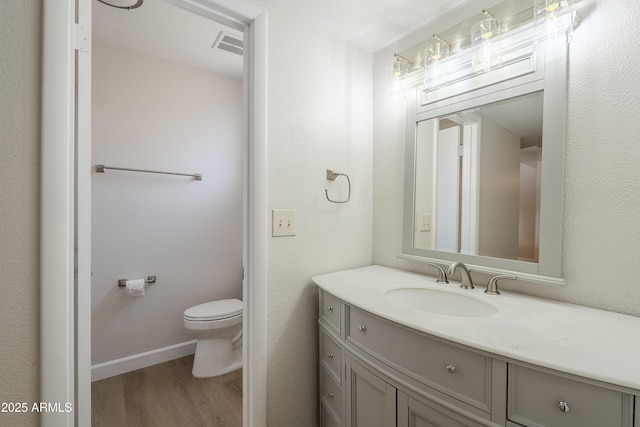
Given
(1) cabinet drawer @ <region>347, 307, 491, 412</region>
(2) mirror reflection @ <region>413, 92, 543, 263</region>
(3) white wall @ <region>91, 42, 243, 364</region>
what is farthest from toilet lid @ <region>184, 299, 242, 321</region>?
(2) mirror reflection @ <region>413, 92, 543, 263</region>

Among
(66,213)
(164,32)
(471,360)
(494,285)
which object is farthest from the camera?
(164,32)

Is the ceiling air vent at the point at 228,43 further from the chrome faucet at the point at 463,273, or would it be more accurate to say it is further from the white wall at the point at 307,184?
the chrome faucet at the point at 463,273

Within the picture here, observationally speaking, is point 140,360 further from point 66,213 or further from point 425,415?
point 425,415

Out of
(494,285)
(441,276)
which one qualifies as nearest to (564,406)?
(494,285)

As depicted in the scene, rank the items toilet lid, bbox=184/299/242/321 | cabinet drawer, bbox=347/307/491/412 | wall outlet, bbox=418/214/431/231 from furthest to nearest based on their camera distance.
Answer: toilet lid, bbox=184/299/242/321, wall outlet, bbox=418/214/431/231, cabinet drawer, bbox=347/307/491/412

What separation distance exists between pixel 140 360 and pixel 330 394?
1702mm

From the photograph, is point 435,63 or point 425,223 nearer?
point 435,63

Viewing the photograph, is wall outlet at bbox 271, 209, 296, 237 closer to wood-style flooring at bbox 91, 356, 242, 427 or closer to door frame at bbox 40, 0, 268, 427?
door frame at bbox 40, 0, 268, 427

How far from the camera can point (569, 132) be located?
40.4 inches

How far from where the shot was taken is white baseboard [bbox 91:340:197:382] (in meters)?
1.98

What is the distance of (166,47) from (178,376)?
2462 millimetres

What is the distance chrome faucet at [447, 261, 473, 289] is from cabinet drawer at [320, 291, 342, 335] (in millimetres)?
514

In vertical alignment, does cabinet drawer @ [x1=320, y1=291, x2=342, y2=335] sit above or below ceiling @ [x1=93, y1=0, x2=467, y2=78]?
below

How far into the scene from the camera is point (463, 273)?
1.23 meters
